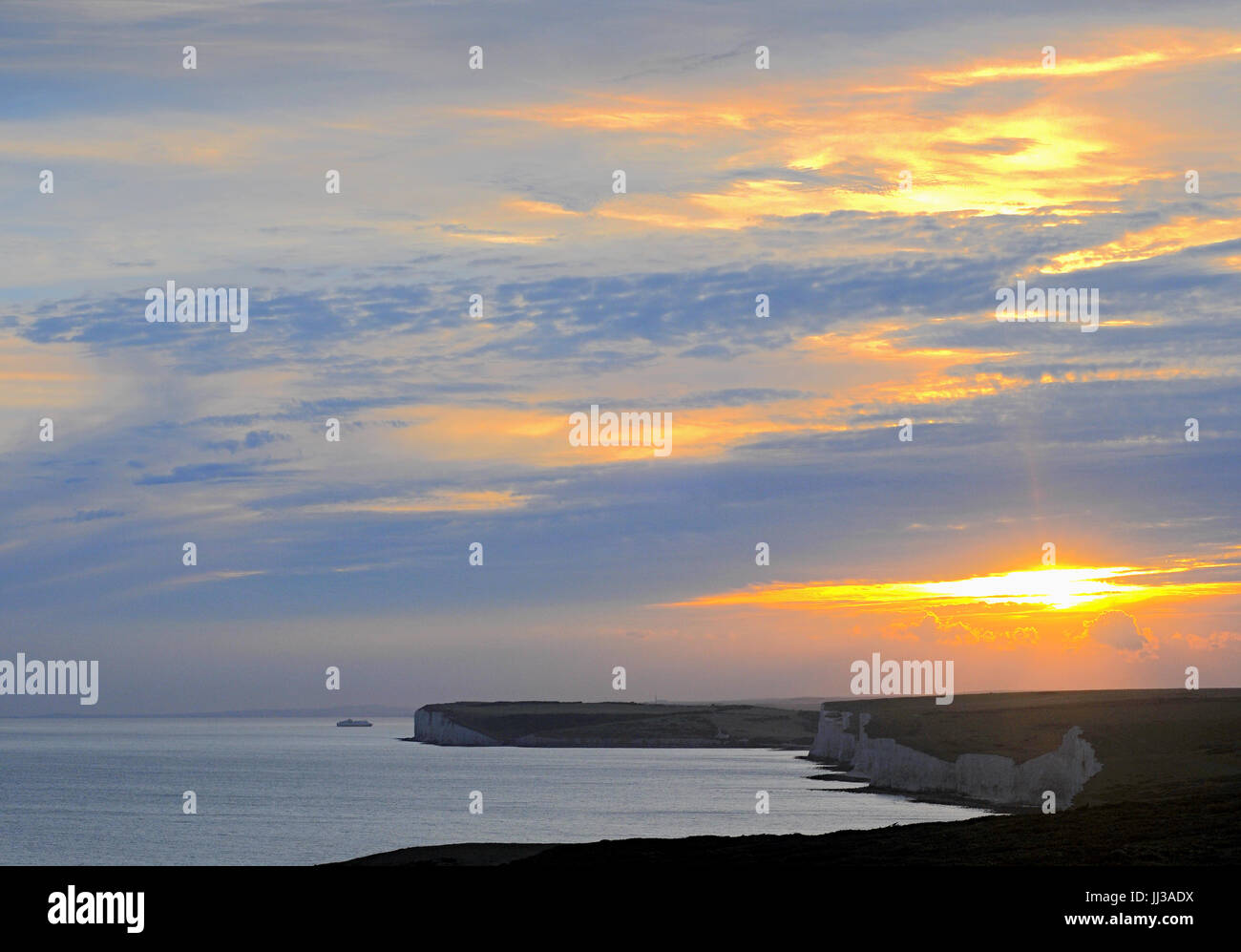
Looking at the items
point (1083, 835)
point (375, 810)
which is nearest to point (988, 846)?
point (1083, 835)

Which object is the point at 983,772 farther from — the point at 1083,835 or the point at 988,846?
the point at 988,846

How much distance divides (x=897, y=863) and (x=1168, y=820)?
26.8ft

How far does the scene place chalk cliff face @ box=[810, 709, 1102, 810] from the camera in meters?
75.3

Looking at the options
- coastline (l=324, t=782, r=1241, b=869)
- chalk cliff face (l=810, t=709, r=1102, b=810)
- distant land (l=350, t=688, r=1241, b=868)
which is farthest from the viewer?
chalk cliff face (l=810, t=709, r=1102, b=810)

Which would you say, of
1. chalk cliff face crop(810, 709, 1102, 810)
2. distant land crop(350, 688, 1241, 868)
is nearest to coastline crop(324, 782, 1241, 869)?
distant land crop(350, 688, 1241, 868)

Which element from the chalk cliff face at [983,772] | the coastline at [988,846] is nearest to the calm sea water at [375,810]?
the chalk cliff face at [983,772]

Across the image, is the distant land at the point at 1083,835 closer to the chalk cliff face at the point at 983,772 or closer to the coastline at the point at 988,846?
the coastline at the point at 988,846

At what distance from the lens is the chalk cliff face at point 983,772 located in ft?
247

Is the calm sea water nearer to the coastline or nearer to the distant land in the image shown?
the distant land

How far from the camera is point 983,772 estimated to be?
92.4 m
